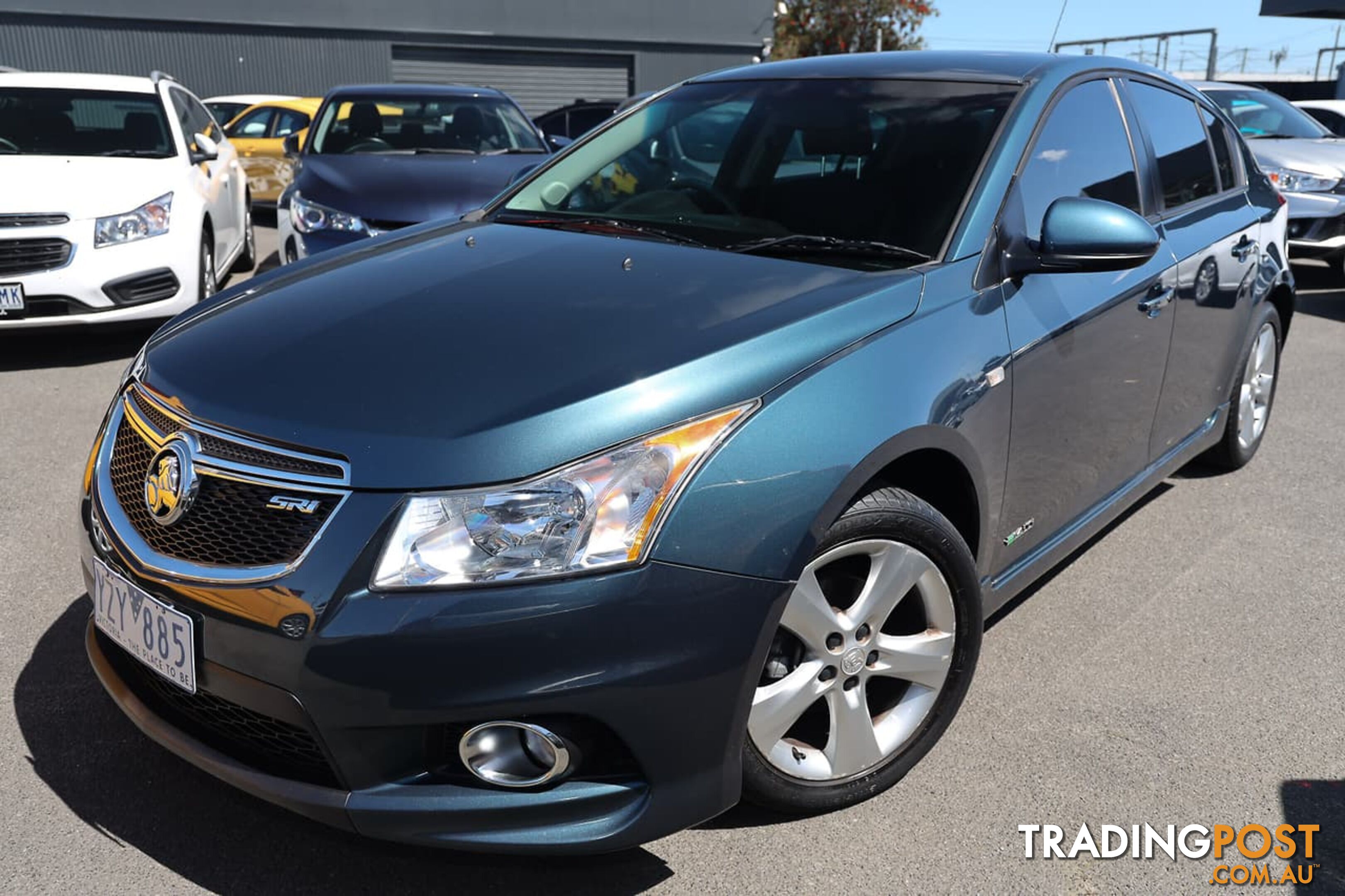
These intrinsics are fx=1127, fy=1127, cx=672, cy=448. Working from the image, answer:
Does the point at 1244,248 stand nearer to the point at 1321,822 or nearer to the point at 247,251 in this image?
the point at 1321,822

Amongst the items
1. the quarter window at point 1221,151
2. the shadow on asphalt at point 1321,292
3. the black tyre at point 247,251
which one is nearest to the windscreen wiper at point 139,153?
the black tyre at point 247,251

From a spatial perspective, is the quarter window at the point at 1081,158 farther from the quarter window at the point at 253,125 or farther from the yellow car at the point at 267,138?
the quarter window at the point at 253,125

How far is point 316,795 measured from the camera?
1.97 m

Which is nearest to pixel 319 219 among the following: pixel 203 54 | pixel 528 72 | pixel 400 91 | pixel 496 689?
pixel 400 91

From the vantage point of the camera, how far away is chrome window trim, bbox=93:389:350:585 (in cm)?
193

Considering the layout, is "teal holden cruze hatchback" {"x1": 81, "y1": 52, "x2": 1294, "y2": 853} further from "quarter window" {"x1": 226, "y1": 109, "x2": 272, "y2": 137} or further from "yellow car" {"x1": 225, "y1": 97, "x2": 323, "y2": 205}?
"quarter window" {"x1": 226, "y1": 109, "x2": 272, "y2": 137}

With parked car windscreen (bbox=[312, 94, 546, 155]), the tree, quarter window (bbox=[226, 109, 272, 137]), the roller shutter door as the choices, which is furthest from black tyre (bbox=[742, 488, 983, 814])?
the tree

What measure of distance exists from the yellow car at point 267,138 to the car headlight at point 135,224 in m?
5.31

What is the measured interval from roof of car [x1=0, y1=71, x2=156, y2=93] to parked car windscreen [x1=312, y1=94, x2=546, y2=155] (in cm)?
112

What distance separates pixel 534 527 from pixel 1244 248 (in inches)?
127

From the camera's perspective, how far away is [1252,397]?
4.60 metres

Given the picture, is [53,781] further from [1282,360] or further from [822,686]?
[1282,360]

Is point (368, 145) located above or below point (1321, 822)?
above

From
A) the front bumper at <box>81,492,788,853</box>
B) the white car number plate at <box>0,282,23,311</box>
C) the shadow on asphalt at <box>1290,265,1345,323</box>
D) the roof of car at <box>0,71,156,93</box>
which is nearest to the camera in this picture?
the front bumper at <box>81,492,788,853</box>
